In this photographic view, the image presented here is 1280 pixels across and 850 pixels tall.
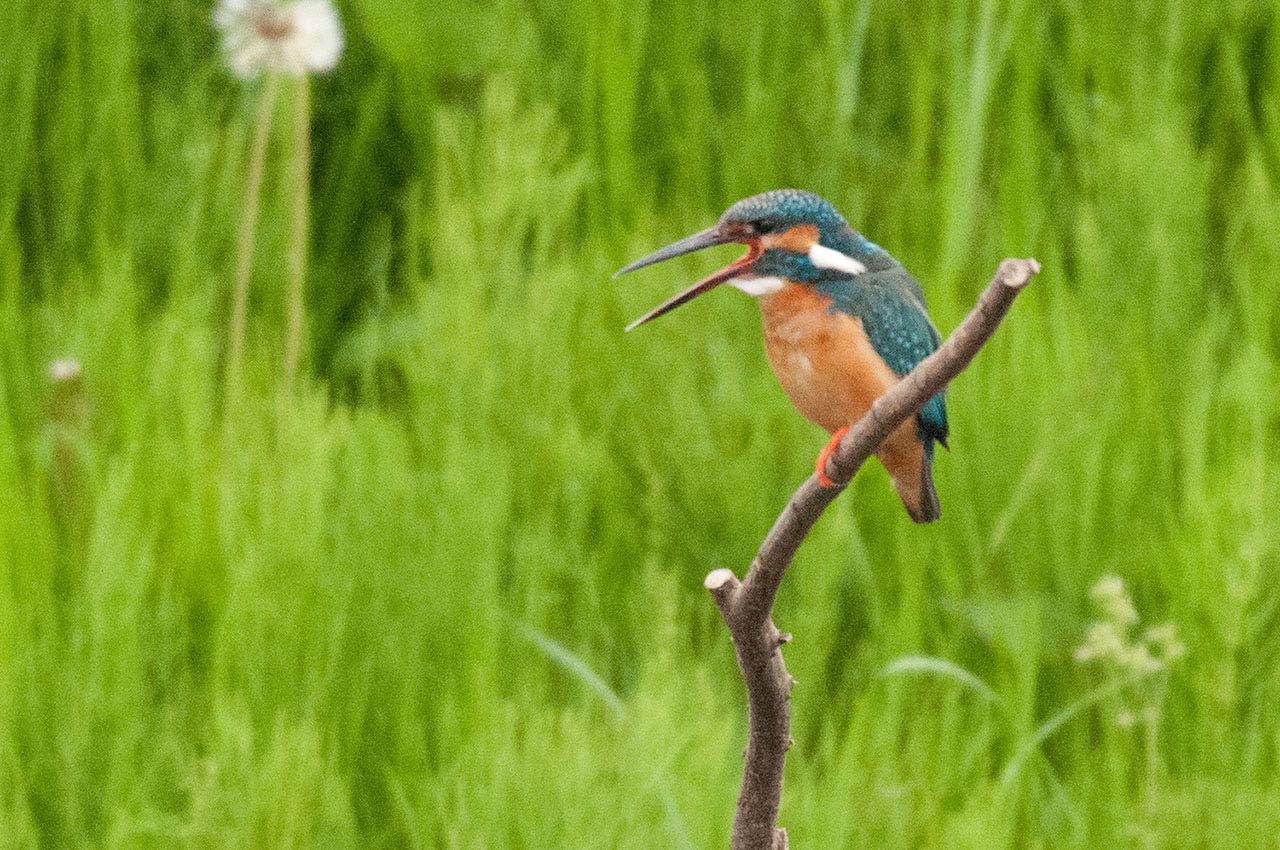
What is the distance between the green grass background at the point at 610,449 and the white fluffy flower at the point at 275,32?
0.26m

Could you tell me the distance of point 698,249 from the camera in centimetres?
58

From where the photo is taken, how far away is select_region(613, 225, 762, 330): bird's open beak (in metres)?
0.55

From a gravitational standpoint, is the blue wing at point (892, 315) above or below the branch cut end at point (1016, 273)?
below

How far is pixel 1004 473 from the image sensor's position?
78.5 inches

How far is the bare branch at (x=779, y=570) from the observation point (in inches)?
Answer: 20.9

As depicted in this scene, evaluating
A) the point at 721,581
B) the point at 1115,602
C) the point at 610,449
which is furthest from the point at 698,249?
the point at 610,449

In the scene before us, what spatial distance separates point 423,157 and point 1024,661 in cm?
147

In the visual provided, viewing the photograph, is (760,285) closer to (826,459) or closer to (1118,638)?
(826,459)

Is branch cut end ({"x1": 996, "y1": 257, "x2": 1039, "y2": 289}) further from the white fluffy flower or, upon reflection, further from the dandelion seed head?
the white fluffy flower

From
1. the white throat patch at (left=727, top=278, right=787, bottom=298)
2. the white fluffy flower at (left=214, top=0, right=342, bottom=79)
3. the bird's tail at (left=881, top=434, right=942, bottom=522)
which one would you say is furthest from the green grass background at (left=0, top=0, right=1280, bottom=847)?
the white throat patch at (left=727, top=278, right=787, bottom=298)

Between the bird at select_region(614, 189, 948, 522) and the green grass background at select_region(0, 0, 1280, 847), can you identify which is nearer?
the bird at select_region(614, 189, 948, 522)

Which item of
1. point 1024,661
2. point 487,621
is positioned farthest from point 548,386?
point 1024,661

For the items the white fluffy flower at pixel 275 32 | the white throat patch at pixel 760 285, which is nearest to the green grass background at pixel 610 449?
the white fluffy flower at pixel 275 32

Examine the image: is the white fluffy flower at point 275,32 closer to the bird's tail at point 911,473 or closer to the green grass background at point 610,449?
the green grass background at point 610,449
